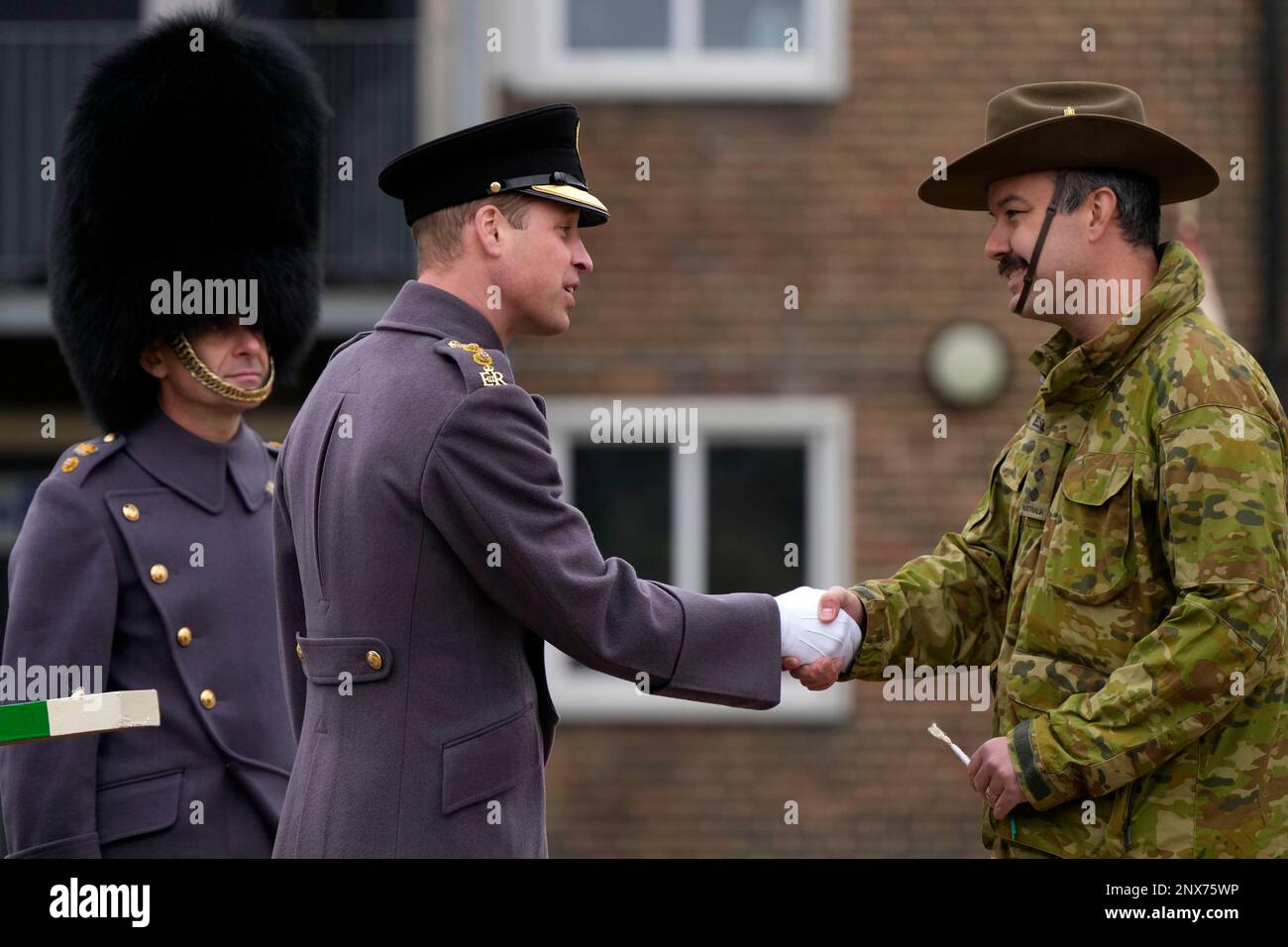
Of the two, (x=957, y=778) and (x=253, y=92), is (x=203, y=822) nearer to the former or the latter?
(x=253, y=92)

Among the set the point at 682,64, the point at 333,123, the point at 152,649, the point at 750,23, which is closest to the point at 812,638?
the point at 152,649

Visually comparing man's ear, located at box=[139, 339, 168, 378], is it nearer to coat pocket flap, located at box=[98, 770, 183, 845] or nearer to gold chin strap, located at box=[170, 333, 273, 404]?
gold chin strap, located at box=[170, 333, 273, 404]

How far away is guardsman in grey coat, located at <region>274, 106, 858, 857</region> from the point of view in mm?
3223

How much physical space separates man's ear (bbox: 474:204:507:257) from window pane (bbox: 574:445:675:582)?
17.8ft

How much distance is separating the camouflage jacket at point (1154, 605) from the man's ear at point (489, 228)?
1156 millimetres

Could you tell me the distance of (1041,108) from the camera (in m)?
3.59

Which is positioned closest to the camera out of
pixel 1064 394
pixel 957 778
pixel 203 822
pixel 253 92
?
pixel 1064 394

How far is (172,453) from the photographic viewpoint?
164 inches

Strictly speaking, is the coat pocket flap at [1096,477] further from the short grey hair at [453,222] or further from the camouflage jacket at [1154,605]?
the short grey hair at [453,222]

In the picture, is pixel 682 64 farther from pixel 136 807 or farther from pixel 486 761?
pixel 486 761

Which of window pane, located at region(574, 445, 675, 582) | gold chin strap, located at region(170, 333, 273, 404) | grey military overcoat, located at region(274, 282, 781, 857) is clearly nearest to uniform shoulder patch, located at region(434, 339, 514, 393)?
grey military overcoat, located at region(274, 282, 781, 857)

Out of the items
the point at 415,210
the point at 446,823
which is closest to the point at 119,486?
the point at 415,210

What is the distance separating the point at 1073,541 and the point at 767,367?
17.7ft

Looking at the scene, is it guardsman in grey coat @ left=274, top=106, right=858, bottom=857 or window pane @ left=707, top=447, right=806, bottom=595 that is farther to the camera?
window pane @ left=707, top=447, right=806, bottom=595
